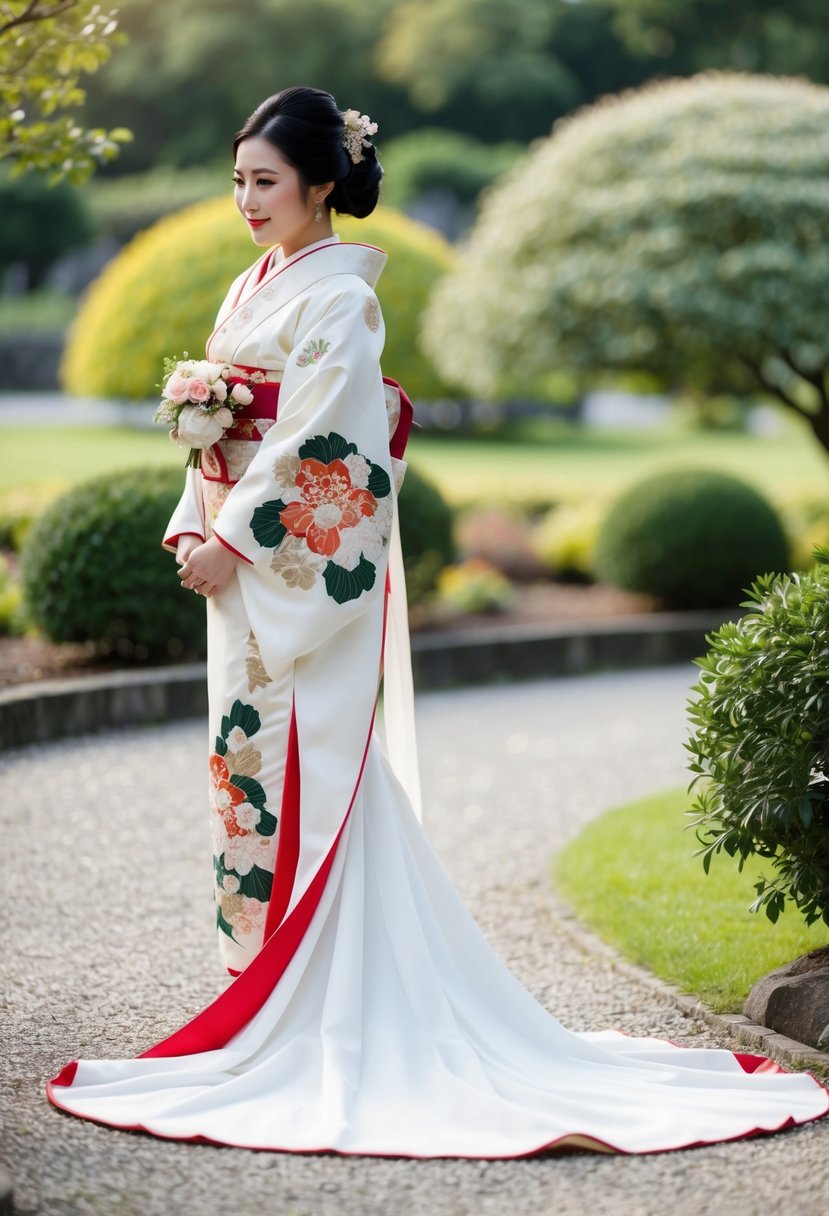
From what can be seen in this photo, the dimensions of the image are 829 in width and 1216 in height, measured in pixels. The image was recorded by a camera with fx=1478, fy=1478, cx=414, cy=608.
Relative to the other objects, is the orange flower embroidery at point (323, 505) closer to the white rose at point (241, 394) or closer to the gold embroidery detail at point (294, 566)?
the gold embroidery detail at point (294, 566)

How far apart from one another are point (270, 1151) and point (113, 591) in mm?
4651

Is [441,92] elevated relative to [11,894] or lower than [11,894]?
elevated

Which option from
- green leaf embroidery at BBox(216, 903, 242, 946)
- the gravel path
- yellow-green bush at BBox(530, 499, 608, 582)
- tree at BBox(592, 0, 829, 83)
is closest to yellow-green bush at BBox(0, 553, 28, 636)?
the gravel path

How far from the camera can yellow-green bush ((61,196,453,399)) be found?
46.7 ft

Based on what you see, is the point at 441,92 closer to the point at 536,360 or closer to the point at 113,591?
the point at 536,360

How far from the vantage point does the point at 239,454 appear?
303 cm

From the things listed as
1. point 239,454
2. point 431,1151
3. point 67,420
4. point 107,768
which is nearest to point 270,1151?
point 431,1151

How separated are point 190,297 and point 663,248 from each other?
6094 millimetres

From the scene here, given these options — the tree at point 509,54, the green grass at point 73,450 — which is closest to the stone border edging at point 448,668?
the green grass at point 73,450

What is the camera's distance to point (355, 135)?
119 inches

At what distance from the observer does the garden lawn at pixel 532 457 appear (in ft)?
42.3

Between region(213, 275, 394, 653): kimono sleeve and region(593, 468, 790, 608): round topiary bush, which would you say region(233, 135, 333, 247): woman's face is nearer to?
region(213, 275, 394, 653): kimono sleeve

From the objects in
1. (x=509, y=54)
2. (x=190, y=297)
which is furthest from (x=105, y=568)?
(x=509, y=54)

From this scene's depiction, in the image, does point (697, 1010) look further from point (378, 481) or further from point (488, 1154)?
point (378, 481)
